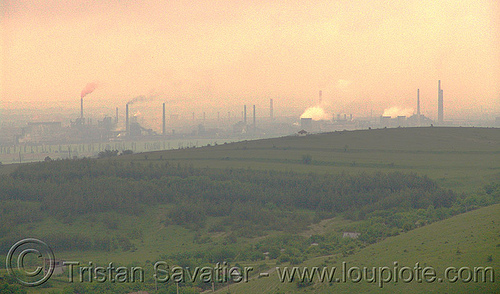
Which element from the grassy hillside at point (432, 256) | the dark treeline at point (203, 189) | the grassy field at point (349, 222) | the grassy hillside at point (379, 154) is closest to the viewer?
the grassy hillside at point (432, 256)

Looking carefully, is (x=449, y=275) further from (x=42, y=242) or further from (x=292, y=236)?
(x=42, y=242)

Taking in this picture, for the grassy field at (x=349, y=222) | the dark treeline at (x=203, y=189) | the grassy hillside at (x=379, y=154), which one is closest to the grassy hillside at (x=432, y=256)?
the grassy field at (x=349, y=222)

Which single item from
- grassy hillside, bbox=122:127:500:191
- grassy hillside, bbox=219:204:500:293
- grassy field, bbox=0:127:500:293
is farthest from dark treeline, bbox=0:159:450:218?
grassy hillside, bbox=219:204:500:293

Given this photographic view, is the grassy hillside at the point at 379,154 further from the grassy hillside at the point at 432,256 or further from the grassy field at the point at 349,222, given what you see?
the grassy hillside at the point at 432,256

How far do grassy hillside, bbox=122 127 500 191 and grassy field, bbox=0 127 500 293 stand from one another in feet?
0.88

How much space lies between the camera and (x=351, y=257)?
5741 centimetres

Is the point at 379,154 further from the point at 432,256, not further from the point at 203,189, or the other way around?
the point at 432,256

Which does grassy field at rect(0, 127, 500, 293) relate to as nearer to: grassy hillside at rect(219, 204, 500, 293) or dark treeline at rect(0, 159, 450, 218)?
grassy hillside at rect(219, 204, 500, 293)

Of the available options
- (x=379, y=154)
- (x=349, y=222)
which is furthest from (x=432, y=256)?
(x=379, y=154)

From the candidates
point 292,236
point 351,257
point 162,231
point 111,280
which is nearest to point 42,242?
point 162,231

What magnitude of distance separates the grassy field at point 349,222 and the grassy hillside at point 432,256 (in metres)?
0.11

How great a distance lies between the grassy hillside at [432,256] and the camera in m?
39.6

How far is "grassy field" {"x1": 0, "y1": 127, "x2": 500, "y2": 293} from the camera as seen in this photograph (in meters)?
46.2

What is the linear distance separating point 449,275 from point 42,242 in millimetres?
80135
